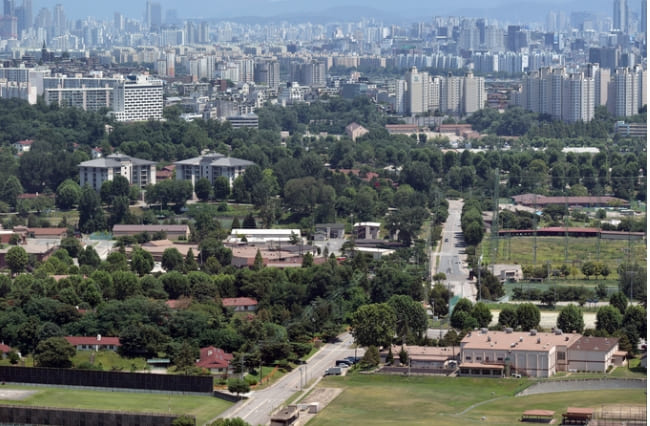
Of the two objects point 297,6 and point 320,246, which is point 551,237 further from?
point 297,6

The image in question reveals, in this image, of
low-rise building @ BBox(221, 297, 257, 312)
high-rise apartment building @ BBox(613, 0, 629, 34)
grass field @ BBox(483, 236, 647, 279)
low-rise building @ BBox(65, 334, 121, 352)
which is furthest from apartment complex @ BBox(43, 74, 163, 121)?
high-rise apartment building @ BBox(613, 0, 629, 34)

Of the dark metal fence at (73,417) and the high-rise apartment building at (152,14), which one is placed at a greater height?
the high-rise apartment building at (152,14)

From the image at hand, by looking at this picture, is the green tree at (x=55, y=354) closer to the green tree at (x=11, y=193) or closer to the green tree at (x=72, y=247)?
Answer: the green tree at (x=72, y=247)

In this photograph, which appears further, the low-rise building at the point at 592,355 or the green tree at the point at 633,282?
the green tree at the point at 633,282

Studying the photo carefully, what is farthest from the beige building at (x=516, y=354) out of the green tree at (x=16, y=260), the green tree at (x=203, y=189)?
the green tree at (x=203, y=189)

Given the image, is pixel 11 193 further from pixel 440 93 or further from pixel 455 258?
pixel 440 93

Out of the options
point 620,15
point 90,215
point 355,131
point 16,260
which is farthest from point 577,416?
point 620,15

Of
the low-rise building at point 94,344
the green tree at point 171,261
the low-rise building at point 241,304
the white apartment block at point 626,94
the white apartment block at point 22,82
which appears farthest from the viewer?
the white apartment block at point 22,82

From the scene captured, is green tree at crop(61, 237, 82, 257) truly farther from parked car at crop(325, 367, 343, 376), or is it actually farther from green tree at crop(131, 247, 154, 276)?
parked car at crop(325, 367, 343, 376)
